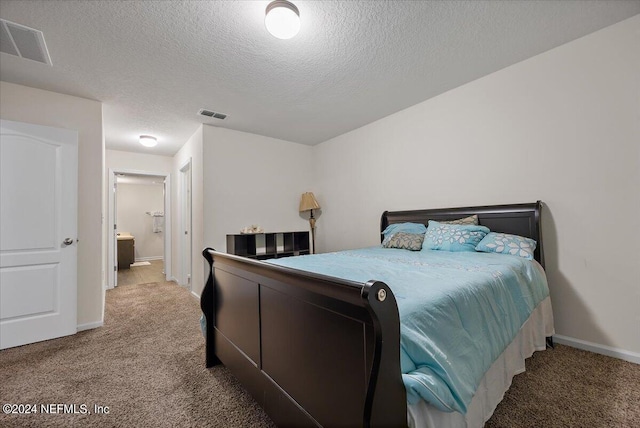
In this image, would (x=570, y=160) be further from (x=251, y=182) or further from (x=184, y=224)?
(x=184, y=224)

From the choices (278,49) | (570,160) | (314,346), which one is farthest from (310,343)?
(570,160)

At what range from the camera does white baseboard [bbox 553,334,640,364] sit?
1949 mm

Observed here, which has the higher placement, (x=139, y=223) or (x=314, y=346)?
(x=139, y=223)

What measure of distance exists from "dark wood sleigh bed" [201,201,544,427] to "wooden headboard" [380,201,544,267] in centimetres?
212

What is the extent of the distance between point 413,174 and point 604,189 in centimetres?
165

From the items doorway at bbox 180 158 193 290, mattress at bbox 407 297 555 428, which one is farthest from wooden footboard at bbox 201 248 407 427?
doorway at bbox 180 158 193 290

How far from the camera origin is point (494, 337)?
1.37 metres

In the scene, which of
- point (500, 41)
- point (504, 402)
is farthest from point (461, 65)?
point (504, 402)

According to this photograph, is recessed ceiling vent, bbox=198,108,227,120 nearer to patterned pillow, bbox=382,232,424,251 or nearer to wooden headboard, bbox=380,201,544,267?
patterned pillow, bbox=382,232,424,251

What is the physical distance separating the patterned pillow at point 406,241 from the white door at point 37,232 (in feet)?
10.8

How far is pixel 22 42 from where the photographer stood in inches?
78.4

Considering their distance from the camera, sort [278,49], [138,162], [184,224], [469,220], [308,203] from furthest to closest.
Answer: [138,162]
[184,224]
[308,203]
[469,220]
[278,49]

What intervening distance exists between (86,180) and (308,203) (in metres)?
2.84

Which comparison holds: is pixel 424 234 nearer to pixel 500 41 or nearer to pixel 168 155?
pixel 500 41
